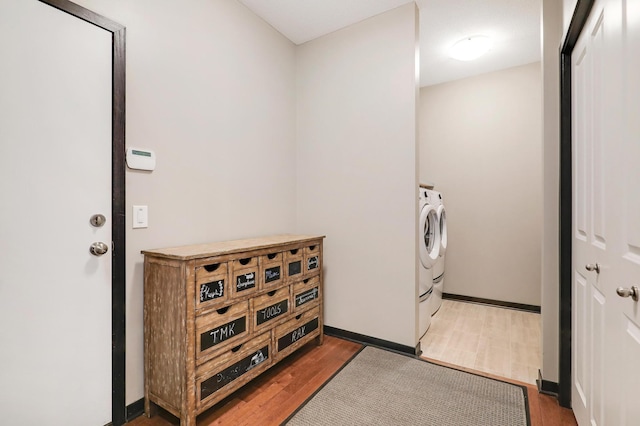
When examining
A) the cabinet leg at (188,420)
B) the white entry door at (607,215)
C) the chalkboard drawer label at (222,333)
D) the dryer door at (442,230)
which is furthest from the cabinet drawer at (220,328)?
the dryer door at (442,230)

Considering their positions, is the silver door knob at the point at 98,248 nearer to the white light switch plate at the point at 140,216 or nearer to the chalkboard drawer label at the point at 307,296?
the white light switch plate at the point at 140,216

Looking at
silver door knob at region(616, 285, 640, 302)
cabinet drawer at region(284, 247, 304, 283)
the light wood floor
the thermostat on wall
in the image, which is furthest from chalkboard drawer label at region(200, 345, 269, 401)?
silver door knob at region(616, 285, 640, 302)

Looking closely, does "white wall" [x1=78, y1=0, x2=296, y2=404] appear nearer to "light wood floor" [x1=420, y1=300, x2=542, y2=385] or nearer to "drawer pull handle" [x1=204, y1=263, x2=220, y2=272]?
"drawer pull handle" [x1=204, y1=263, x2=220, y2=272]

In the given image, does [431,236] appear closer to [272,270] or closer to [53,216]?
[272,270]

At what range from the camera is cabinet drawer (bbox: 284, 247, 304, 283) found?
210 centimetres

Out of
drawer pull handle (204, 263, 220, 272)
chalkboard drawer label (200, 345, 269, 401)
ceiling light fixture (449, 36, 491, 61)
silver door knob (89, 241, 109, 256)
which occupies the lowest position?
chalkboard drawer label (200, 345, 269, 401)

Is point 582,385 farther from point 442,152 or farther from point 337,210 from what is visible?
point 442,152

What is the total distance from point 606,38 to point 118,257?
2.29 m

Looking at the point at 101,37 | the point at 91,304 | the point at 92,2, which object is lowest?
the point at 91,304

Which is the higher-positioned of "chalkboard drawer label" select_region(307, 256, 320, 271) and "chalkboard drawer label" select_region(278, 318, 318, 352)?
"chalkboard drawer label" select_region(307, 256, 320, 271)

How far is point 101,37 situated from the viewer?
149cm

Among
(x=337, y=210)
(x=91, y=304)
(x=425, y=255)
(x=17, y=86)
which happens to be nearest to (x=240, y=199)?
(x=337, y=210)

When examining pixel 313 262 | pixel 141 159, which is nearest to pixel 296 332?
pixel 313 262

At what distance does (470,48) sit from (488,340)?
266 cm
